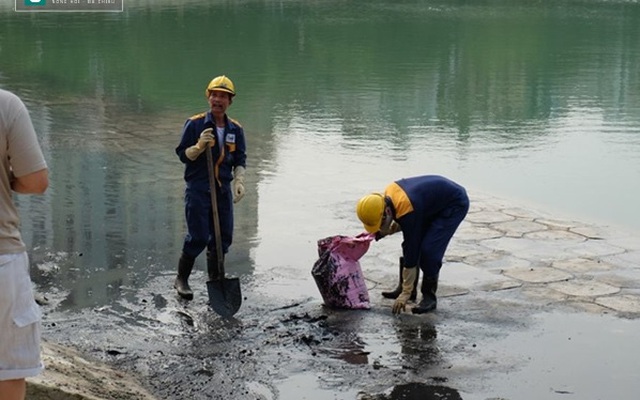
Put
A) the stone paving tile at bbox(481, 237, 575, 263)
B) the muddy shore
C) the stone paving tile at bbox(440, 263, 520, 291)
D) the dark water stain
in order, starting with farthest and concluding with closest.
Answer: the stone paving tile at bbox(481, 237, 575, 263)
the stone paving tile at bbox(440, 263, 520, 291)
the muddy shore
the dark water stain

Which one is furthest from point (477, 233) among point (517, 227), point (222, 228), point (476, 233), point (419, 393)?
point (419, 393)

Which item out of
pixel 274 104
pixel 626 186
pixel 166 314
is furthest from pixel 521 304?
pixel 274 104

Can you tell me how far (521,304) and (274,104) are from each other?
31.9 ft

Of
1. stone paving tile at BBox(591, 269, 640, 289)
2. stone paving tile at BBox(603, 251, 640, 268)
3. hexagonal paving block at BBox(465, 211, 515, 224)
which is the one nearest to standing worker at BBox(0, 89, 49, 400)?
stone paving tile at BBox(591, 269, 640, 289)

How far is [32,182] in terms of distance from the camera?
4305 mm

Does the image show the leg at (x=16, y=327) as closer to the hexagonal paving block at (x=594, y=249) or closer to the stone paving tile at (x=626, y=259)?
the stone paving tile at (x=626, y=259)

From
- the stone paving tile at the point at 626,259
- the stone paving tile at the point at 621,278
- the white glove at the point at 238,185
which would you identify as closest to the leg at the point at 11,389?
the white glove at the point at 238,185

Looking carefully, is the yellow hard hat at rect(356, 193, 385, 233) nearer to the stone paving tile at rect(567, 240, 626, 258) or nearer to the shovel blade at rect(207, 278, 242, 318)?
the shovel blade at rect(207, 278, 242, 318)

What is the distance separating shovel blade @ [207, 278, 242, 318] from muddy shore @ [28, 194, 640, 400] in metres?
0.09

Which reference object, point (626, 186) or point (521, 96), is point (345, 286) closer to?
point (626, 186)

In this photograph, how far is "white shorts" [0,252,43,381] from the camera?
4.23 m

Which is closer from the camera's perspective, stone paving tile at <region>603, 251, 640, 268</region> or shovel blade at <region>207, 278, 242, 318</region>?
shovel blade at <region>207, 278, 242, 318</region>

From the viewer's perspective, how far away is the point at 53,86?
744 inches

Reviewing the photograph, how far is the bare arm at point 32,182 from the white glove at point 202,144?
11.3 feet
